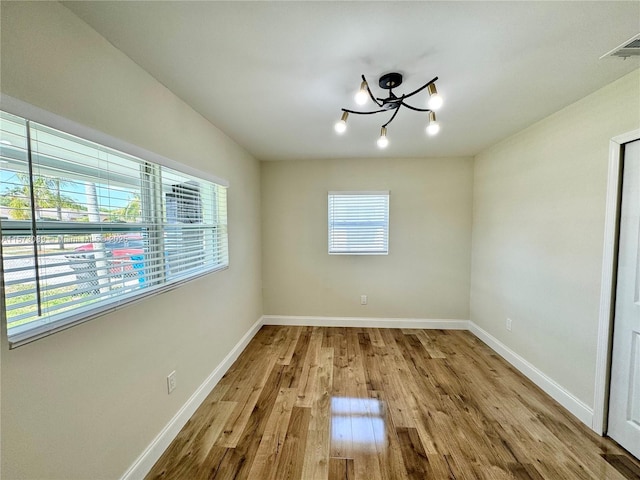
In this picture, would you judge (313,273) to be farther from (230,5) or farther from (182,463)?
(230,5)

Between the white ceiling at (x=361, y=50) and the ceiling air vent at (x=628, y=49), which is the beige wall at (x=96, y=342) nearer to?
the white ceiling at (x=361, y=50)

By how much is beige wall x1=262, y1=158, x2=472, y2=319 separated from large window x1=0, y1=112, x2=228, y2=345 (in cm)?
192

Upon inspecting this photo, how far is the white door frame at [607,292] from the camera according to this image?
1678 millimetres

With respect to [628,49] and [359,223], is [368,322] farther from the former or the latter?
[628,49]

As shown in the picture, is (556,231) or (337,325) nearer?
(556,231)

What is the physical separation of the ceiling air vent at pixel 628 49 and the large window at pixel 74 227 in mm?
2701

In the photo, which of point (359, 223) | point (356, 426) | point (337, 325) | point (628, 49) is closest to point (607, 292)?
point (628, 49)

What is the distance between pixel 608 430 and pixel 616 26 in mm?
2472

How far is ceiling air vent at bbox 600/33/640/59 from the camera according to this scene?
127cm

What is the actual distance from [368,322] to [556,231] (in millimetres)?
2350

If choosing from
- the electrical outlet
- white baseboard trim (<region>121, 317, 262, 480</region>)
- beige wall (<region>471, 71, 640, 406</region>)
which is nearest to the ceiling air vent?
beige wall (<region>471, 71, 640, 406</region>)

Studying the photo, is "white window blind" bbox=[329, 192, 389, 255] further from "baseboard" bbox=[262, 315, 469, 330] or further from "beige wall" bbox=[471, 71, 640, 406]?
"beige wall" bbox=[471, 71, 640, 406]

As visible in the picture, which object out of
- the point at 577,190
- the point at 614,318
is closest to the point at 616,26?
the point at 577,190

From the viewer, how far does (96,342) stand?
1.20 meters
